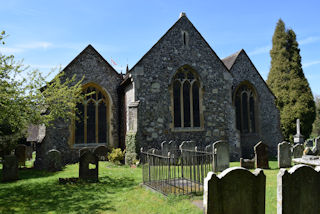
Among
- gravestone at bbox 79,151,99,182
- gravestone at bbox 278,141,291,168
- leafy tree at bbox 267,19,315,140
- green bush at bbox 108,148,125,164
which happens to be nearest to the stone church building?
green bush at bbox 108,148,125,164

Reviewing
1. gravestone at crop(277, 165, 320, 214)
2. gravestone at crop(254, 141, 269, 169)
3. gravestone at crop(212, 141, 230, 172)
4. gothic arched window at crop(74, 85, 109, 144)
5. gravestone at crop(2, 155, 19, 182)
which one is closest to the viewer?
gravestone at crop(277, 165, 320, 214)

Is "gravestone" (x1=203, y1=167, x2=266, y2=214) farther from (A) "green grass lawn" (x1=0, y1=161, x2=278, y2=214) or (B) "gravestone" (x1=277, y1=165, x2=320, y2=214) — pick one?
(A) "green grass lawn" (x1=0, y1=161, x2=278, y2=214)

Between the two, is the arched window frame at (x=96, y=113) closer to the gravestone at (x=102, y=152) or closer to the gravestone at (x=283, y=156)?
the gravestone at (x=102, y=152)

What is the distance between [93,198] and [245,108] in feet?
47.2

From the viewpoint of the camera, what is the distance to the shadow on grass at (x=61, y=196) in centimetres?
655

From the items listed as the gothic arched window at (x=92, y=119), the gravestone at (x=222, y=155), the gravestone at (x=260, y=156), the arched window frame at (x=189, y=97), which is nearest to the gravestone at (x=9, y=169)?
the gothic arched window at (x=92, y=119)

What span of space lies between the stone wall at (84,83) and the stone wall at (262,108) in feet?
30.6

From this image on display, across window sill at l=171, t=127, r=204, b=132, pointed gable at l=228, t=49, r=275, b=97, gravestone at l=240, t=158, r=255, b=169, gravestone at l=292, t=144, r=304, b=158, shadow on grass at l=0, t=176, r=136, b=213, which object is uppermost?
pointed gable at l=228, t=49, r=275, b=97

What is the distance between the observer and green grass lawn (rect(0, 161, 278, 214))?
629 cm

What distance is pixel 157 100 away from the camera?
1414cm

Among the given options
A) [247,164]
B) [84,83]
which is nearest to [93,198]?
[247,164]

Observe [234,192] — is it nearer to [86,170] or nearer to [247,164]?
[86,170]

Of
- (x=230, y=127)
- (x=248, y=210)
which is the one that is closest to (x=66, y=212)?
(x=248, y=210)

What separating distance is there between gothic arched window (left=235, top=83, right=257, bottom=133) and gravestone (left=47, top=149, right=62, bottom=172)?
1263 cm
